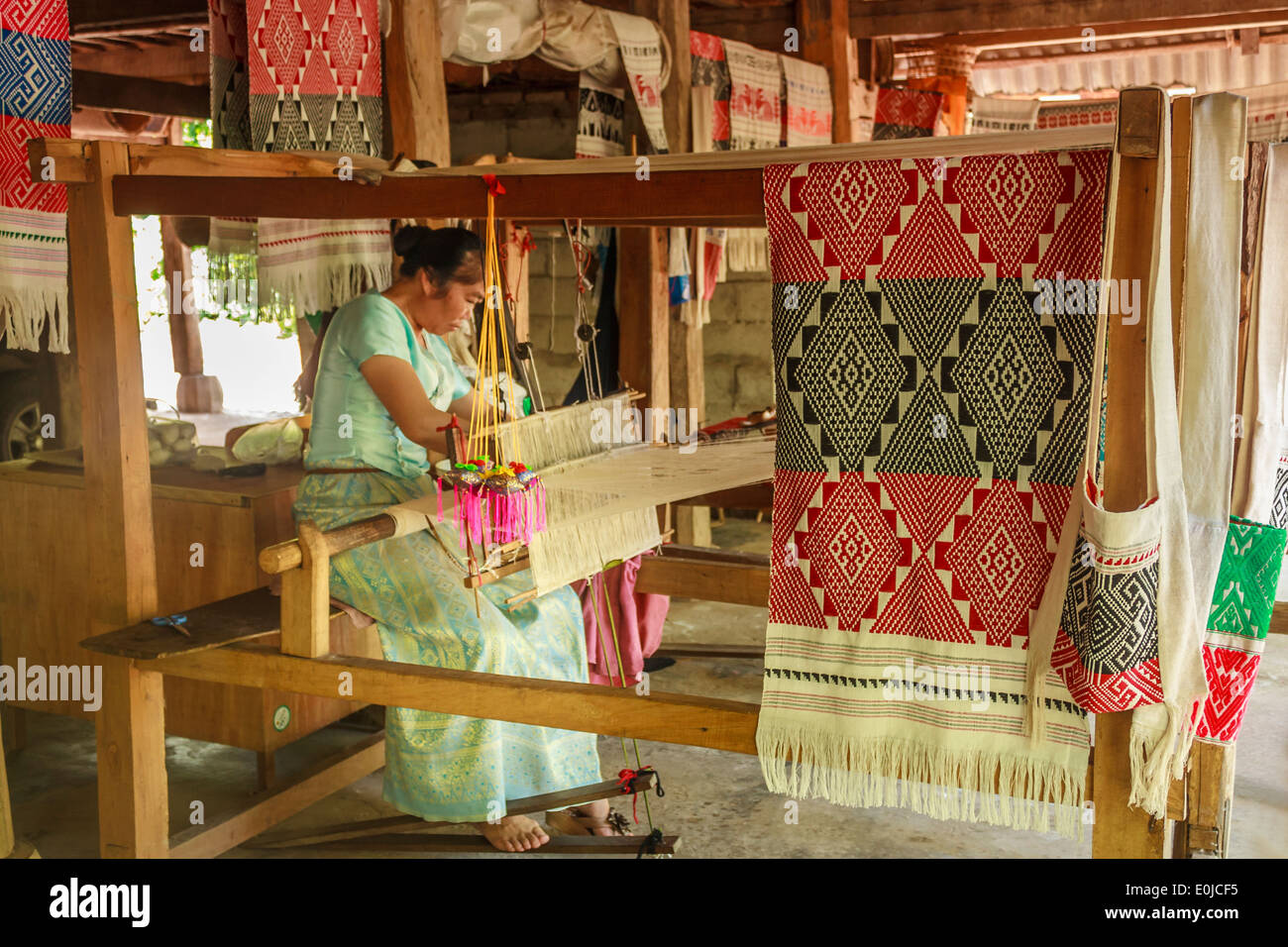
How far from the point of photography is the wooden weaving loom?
79.2 inches

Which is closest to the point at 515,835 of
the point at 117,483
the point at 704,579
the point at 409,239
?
the point at 704,579

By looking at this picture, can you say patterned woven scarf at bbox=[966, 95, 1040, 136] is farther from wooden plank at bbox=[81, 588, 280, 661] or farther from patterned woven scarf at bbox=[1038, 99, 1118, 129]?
wooden plank at bbox=[81, 588, 280, 661]

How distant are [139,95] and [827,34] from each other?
410 cm

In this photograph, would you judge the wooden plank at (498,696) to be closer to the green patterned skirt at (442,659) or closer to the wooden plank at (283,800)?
the green patterned skirt at (442,659)

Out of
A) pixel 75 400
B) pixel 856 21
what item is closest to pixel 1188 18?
pixel 856 21

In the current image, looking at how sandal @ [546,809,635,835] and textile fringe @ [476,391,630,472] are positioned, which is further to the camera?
sandal @ [546,809,635,835]

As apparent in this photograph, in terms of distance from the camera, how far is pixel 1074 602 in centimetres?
196

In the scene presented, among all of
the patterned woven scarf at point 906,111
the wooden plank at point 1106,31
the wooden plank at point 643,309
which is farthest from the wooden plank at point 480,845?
the patterned woven scarf at point 906,111

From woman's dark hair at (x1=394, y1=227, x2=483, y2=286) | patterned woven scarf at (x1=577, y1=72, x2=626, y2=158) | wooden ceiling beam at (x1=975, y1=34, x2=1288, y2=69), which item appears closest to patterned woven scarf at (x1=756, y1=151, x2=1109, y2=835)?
woman's dark hair at (x1=394, y1=227, x2=483, y2=286)

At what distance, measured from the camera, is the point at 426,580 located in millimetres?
3107

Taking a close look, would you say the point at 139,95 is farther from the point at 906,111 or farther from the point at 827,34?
the point at 906,111

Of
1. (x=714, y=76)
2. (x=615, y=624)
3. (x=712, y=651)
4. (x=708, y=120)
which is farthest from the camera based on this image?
(x=714, y=76)

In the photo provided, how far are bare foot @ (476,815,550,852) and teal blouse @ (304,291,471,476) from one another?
39.6 inches
